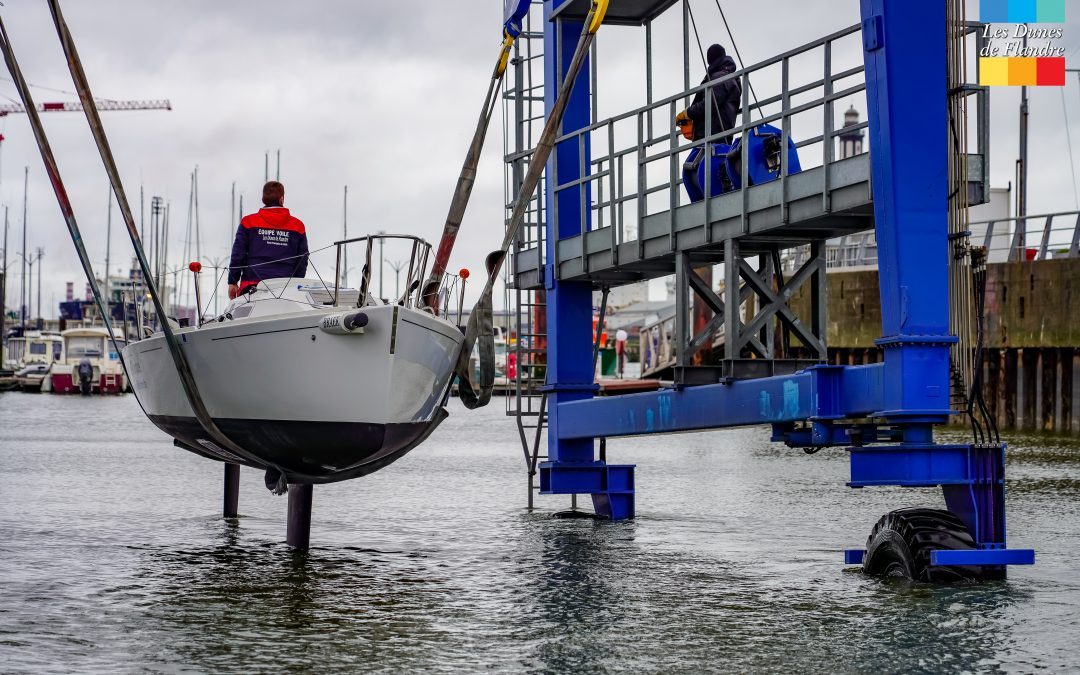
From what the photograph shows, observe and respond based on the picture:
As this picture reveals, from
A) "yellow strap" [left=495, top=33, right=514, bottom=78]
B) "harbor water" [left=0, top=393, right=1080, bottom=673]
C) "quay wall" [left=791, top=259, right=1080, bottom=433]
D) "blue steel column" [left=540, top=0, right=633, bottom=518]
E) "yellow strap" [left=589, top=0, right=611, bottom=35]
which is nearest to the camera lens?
"harbor water" [left=0, top=393, right=1080, bottom=673]

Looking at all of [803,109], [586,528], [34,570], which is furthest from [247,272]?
[803,109]

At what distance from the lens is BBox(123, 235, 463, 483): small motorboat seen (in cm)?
1349

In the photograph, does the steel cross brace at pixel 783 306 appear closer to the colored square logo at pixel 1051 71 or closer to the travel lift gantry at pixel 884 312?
the travel lift gantry at pixel 884 312

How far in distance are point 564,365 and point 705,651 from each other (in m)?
9.14

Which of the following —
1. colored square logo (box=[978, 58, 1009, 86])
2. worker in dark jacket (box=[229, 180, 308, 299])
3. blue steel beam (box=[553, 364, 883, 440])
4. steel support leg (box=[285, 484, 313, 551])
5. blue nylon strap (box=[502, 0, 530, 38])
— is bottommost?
steel support leg (box=[285, 484, 313, 551])

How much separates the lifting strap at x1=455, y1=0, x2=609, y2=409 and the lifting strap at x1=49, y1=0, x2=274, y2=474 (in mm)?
2348

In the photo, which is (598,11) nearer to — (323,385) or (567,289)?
(323,385)

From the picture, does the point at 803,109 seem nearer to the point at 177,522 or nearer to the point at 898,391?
the point at 898,391

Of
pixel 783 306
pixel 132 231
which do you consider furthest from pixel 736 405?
pixel 132 231

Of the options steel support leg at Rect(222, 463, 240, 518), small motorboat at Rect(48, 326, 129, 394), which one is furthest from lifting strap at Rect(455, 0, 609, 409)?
small motorboat at Rect(48, 326, 129, 394)

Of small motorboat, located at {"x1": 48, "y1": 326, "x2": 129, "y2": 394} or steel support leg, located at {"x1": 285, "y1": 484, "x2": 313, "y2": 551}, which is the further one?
small motorboat, located at {"x1": 48, "y1": 326, "x2": 129, "y2": 394}

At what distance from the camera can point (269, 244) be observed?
1591cm

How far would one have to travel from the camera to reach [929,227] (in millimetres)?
11805

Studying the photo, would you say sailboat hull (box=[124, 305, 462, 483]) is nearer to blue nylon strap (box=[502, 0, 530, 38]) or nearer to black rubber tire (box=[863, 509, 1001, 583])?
black rubber tire (box=[863, 509, 1001, 583])
